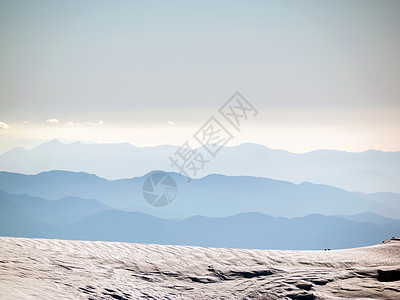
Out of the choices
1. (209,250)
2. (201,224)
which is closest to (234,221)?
(201,224)

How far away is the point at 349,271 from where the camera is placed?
3553 millimetres

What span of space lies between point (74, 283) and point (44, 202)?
6083cm

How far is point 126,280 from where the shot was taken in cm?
313

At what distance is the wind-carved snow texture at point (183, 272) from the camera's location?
294 cm

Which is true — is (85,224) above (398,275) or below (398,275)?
above

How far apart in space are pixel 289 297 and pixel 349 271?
0.90 m

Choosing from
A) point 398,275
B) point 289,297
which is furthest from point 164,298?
point 398,275

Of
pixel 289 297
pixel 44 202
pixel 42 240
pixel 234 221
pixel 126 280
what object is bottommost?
pixel 289 297

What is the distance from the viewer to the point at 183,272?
3410 mm

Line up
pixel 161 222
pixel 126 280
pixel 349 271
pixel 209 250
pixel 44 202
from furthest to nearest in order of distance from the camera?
pixel 44 202, pixel 161 222, pixel 209 250, pixel 349 271, pixel 126 280

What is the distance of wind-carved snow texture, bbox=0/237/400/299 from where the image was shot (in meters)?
2.94

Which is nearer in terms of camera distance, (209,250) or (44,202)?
(209,250)

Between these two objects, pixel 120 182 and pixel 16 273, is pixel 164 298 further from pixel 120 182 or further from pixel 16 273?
pixel 120 182

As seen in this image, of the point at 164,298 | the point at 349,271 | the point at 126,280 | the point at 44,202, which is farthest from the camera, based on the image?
the point at 44,202
